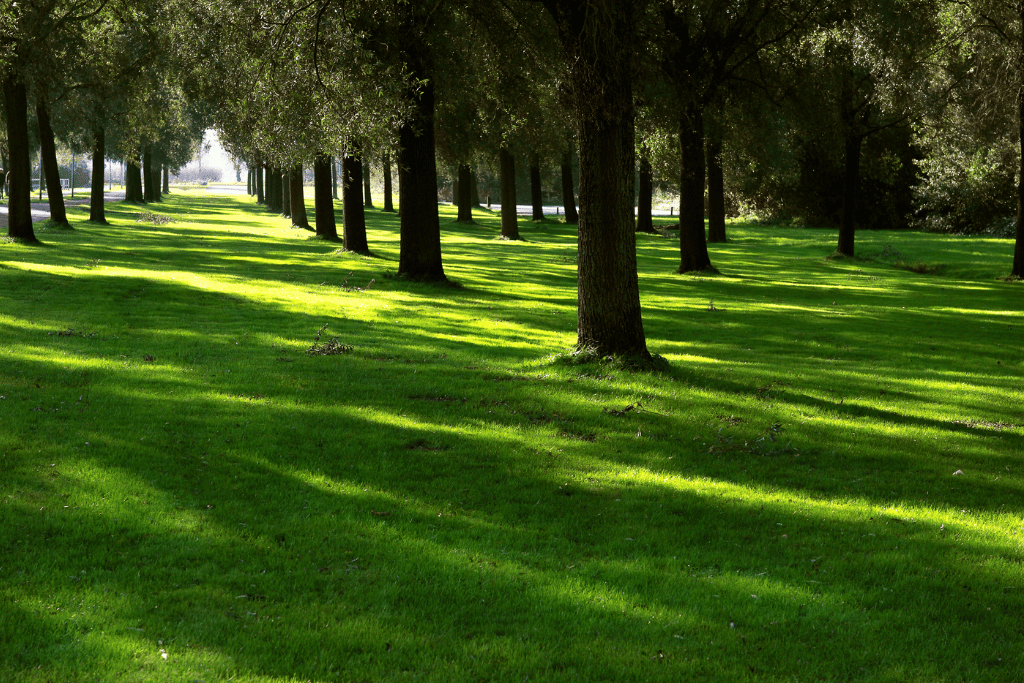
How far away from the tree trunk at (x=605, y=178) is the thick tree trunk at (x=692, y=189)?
1055cm

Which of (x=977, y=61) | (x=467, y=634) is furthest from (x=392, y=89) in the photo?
(x=977, y=61)

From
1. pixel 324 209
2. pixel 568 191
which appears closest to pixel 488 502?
pixel 324 209

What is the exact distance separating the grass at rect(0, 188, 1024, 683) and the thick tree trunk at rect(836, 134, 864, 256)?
56.7 ft

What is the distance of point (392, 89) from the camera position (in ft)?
46.2

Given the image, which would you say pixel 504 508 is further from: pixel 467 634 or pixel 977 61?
pixel 977 61

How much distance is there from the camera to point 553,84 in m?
16.2

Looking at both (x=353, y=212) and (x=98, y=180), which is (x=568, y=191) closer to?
(x=98, y=180)

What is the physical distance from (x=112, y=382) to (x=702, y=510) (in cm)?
630

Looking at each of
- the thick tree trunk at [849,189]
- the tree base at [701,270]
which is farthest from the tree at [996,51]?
the tree base at [701,270]

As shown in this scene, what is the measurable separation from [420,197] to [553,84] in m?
4.10

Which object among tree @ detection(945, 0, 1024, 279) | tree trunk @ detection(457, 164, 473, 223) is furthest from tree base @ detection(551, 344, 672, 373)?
tree trunk @ detection(457, 164, 473, 223)

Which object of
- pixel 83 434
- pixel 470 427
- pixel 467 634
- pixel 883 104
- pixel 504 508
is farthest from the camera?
pixel 883 104

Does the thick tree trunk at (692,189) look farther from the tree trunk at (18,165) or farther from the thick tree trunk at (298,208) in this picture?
the thick tree trunk at (298,208)

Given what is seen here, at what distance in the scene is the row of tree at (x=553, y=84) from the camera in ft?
36.0
